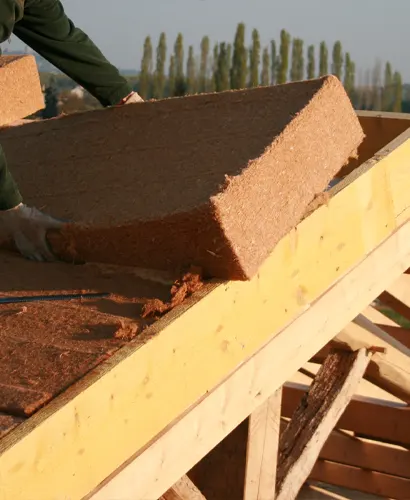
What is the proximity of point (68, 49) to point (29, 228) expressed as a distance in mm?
1089

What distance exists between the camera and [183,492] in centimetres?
275

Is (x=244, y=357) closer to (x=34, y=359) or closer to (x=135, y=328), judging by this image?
(x=135, y=328)

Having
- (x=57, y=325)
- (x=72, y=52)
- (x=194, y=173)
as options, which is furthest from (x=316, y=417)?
(x=72, y=52)

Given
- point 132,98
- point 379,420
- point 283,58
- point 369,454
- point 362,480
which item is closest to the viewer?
point 132,98

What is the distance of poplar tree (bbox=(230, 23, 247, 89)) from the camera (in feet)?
104

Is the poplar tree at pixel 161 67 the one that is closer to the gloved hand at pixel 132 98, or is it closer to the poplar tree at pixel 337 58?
the poplar tree at pixel 337 58

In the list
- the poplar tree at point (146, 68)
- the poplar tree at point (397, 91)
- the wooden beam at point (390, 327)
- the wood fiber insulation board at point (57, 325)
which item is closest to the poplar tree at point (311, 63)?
the poplar tree at point (397, 91)

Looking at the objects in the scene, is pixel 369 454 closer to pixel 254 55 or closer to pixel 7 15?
pixel 7 15

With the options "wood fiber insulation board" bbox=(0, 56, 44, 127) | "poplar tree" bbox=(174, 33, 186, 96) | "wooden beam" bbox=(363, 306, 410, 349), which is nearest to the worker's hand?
"wood fiber insulation board" bbox=(0, 56, 44, 127)

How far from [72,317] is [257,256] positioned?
57 centimetres

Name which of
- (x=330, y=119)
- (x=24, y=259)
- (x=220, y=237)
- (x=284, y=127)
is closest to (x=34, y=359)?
(x=220, y=237)

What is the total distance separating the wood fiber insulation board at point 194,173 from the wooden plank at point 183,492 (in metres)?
0.70

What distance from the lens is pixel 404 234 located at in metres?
3.53

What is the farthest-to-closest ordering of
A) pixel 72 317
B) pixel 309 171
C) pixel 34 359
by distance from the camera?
pixel 309 171 → pixel 72 317 → pixel 34 359
